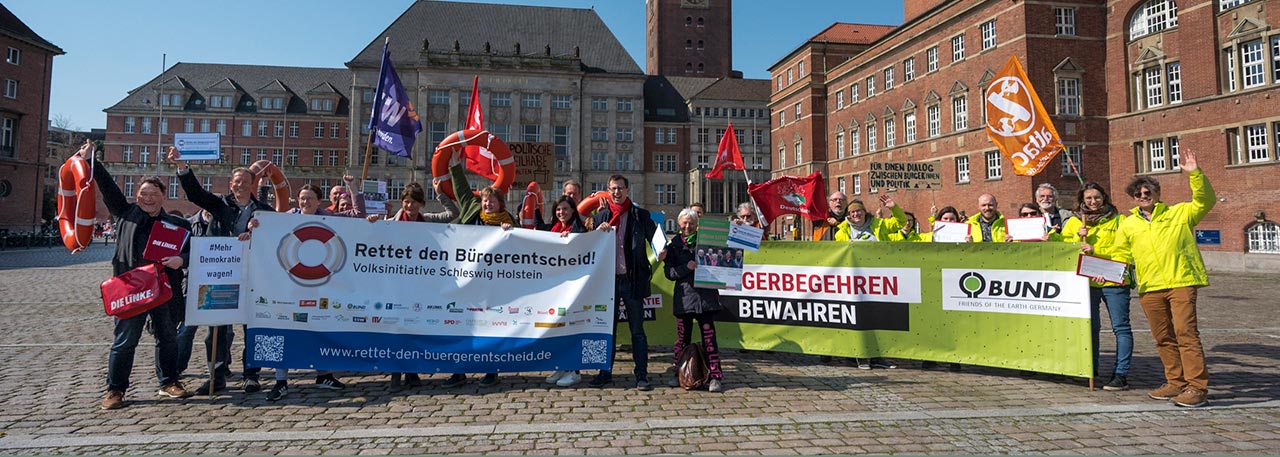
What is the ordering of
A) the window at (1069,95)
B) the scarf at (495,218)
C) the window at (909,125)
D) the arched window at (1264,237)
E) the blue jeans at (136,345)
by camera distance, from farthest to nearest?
1. the window at (909,125)
2. the window at (1069,95)
3. the arched window at (1264,237)
4. the scarf at (495,218)
5. the blue jeans at (136,345)

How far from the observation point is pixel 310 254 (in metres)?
5.84

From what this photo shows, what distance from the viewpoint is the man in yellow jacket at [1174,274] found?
17.5 ft

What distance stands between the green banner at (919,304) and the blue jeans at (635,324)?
5.58 feet

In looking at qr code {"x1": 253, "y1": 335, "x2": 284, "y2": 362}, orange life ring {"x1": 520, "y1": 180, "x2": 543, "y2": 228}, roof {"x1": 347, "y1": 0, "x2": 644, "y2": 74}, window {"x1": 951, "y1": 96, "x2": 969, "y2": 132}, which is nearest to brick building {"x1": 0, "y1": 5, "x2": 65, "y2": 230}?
roof {"x1": 347, "y1": 0, "x2": 644, "y2": 74}

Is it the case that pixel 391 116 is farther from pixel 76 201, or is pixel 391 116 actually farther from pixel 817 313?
pixel 817 313

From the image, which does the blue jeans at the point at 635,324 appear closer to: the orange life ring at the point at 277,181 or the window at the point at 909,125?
the orange life ring at the point at 277,181

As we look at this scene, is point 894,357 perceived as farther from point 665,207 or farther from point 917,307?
point 665,207

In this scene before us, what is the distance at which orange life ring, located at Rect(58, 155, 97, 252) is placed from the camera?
5.49 metres

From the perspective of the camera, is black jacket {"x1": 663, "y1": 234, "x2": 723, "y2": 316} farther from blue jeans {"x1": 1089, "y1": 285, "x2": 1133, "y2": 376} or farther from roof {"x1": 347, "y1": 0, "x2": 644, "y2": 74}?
roof {"x1": 347, "y1": 0, "x2": 644, "y2": 74}

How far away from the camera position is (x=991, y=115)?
951 cm

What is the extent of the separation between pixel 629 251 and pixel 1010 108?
21.8ft

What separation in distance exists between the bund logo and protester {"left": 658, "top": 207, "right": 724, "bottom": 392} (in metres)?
5.99

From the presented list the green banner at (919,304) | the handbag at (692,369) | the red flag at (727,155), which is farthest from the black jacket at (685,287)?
the red flag at (727,155)

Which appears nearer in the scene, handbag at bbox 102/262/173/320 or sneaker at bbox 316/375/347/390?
handbag at bbox 102/262/173/320
